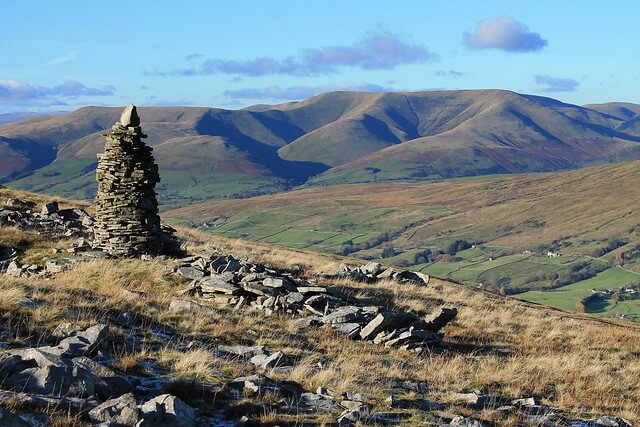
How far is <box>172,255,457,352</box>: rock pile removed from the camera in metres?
17.0

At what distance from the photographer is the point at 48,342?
37.9ft

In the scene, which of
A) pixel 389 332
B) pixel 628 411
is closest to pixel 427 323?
pixel 389 332

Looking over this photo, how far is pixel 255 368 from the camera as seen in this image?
12.2 meters

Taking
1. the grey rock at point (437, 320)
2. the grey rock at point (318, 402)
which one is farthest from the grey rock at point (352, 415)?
the grey rock at point (437, 320)

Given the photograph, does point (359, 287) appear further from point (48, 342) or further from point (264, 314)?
point (48, 342)

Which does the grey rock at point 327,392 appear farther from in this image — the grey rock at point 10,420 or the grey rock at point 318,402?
the grey rock at point 10,420

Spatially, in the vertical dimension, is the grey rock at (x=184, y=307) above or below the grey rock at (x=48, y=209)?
below

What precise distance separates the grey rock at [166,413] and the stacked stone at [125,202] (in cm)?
1785

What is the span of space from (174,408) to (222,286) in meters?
11.5

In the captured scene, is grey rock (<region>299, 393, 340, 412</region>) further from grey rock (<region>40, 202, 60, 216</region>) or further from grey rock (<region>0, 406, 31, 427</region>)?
grey rock (<region>40, 202, 60, 216</region>)

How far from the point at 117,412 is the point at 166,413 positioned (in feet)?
2.05

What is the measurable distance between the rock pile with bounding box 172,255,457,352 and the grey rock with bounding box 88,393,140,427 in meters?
7.83

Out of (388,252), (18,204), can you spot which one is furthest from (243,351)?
(388,252)

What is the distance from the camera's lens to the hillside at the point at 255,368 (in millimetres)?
9133
